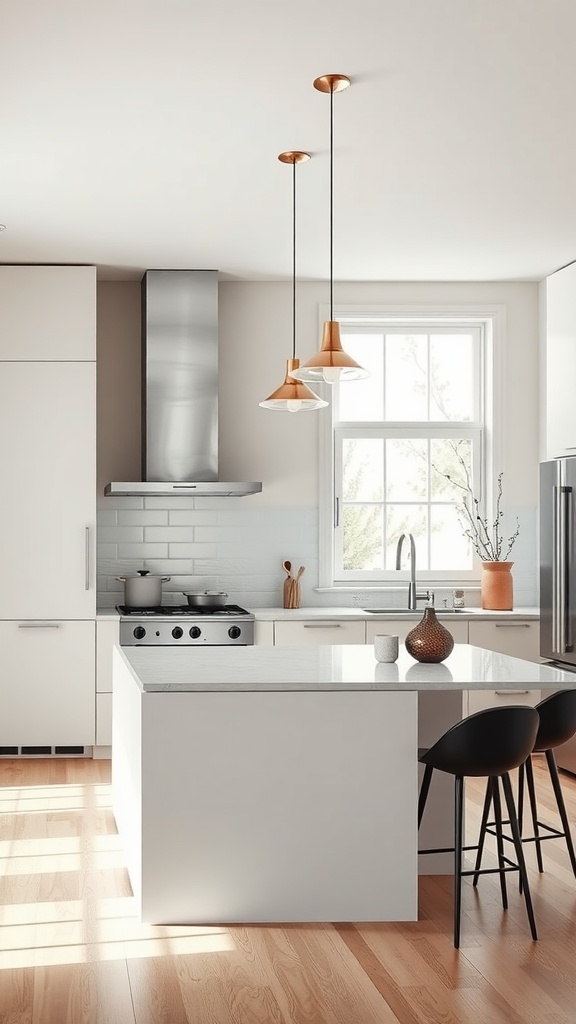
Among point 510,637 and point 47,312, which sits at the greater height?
point 47,312

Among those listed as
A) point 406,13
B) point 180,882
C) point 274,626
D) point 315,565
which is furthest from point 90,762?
point 406,13

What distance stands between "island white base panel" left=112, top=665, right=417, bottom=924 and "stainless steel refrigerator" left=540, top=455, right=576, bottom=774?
2.47m

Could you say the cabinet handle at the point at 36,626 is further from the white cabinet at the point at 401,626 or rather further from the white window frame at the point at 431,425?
the white cabinet at the point at 401,626

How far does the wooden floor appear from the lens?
2.91m

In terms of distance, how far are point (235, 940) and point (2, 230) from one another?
3734 mm

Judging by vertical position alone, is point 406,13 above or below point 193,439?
above

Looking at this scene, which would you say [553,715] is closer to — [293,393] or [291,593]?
[293,393]

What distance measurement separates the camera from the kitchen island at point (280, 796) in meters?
3.53

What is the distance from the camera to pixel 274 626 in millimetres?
6191

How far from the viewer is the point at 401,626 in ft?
20.4

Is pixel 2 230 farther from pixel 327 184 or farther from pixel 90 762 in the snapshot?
pixel 90 762

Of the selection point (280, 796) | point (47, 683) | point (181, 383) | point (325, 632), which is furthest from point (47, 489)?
point (280, 796)

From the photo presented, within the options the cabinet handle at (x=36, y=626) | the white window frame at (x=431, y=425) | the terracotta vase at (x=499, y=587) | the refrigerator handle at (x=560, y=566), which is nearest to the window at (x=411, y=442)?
the white window frame at (x=431, y=425)

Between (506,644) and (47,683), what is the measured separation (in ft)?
8.62
